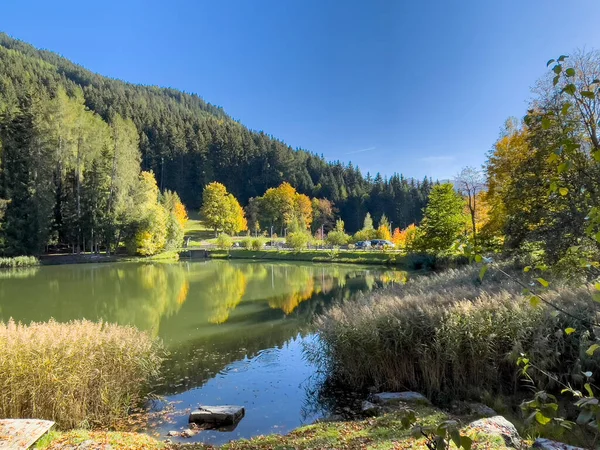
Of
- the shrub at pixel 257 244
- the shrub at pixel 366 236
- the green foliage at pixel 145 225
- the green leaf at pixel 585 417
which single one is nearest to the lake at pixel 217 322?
the green leaf at pixel 585 417

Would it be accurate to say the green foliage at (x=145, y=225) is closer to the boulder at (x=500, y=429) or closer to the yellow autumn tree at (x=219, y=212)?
the yellow autumn tree at (x=219, y=212)

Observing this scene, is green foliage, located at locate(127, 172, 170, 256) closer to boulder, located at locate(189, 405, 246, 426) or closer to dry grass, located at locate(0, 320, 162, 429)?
dry grass, located at locate(0, 320, 162, 429)

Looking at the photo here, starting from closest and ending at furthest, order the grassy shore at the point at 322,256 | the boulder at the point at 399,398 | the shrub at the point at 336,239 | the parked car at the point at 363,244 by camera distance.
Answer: the boulder at the point at 399,398 → the grassy shore at the point at 322,256 → the parked car at the point at 363,244 → the shrub at the point at 336,239

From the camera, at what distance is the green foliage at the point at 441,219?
2678cm

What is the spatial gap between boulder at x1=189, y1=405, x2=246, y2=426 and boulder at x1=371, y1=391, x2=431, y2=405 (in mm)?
2272

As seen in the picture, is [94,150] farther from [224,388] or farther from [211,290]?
[224,388]

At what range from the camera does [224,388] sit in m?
7.83

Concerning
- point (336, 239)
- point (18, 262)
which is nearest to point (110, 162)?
point (18, 262)

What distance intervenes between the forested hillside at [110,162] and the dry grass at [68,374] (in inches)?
1530

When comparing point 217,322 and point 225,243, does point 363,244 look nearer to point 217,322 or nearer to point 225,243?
point 225,243

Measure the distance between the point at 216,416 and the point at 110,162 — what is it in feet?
150

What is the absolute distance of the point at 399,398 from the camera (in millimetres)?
6094

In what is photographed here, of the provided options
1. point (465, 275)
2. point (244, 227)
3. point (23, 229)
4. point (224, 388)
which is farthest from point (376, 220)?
point (224, 388)

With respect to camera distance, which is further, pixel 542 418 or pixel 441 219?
pixel 441 219
